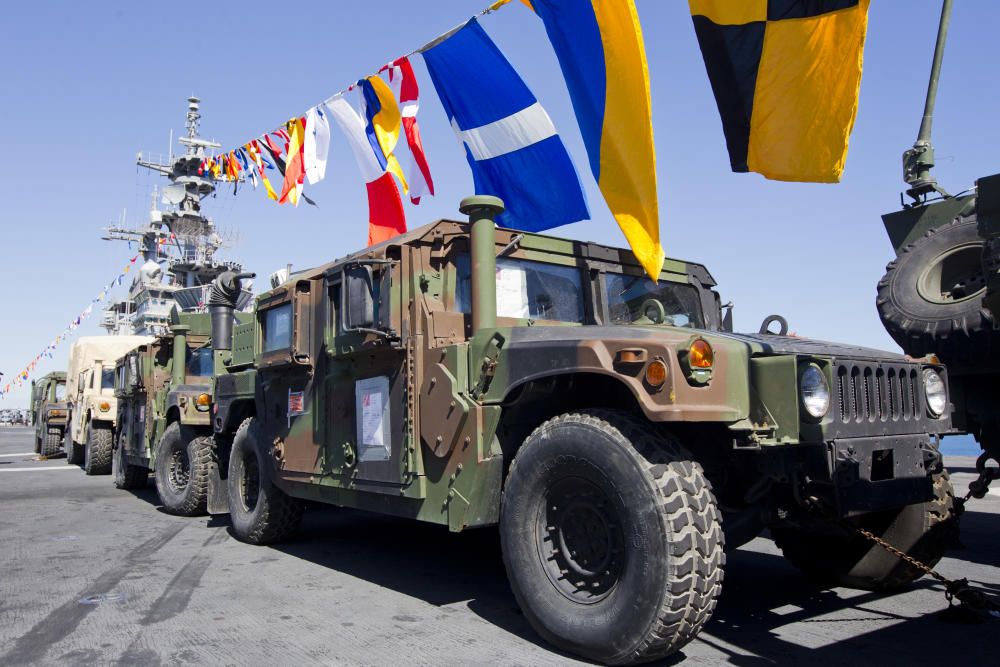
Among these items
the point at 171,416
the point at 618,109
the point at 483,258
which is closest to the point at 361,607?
the point at 483,258

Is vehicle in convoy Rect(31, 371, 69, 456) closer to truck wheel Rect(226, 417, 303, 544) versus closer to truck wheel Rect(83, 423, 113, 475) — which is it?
truck wheel Rect(83, 423, 113, 475)

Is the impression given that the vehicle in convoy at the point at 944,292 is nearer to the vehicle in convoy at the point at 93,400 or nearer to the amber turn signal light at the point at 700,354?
the amber turn signal light at the point at 700,354

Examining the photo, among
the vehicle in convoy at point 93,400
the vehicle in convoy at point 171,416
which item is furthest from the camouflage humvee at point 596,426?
the vehicle in convoy at point 93,400

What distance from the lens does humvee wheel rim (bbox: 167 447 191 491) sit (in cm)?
892

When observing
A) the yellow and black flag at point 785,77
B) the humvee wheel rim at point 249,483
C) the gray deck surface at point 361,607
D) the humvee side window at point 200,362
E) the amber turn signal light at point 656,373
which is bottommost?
the gray deck surface at point 361,607

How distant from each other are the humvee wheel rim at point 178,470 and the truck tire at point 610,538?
612 centimetres

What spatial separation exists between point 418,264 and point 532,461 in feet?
5.19

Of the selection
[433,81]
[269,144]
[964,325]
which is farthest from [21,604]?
[269,144]

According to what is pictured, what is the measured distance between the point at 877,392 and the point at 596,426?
1.41m

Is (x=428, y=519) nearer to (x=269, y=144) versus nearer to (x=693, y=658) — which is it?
(x=693, y=658)

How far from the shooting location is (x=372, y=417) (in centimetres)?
508

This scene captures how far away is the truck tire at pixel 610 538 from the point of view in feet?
10.7

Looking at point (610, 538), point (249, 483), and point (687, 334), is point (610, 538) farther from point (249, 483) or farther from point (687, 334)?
point (249, 483)


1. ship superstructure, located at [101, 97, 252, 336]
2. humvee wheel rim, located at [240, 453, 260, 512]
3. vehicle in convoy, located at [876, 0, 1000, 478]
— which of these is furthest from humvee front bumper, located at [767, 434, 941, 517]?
ship superstructure, located at [101, 97, 252, 336]
